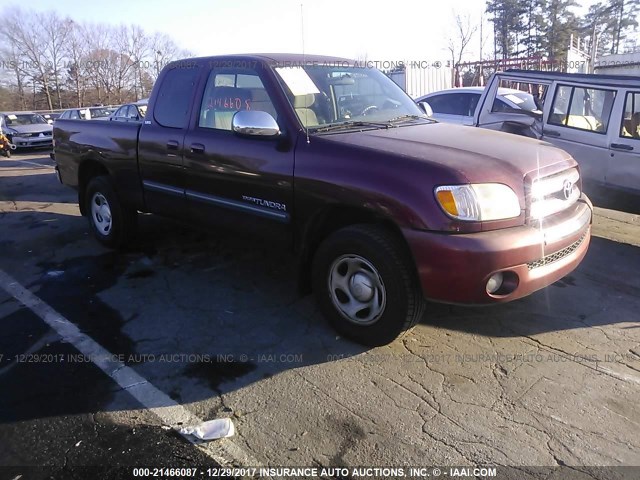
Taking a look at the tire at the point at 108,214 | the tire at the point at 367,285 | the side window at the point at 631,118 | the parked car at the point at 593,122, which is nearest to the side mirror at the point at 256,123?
the tire at the point at 367,285

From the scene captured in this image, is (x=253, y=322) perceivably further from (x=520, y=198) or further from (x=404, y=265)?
(x=520, y=198)

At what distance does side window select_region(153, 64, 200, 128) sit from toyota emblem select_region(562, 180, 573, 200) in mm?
3135

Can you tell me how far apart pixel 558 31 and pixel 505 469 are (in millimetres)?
48246

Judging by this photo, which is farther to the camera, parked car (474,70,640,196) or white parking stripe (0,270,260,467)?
parked car (474,70,640,196)

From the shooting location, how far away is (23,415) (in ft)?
9.71

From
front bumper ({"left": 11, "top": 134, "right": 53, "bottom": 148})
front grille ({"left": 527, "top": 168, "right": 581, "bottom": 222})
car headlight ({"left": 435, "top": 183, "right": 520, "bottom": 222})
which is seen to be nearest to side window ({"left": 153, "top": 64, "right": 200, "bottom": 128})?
car headlight ({"left": 435, "top": 183, "right": 520, "bottom": 222})

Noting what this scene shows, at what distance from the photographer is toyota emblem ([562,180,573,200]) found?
364 cm

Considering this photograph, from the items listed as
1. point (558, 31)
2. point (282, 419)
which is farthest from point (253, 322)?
point (558, 31)

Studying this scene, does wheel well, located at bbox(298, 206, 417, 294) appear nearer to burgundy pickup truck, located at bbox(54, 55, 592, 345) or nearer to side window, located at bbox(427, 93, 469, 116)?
burgundy pickup truck, located at bbox(54, 55, 592, 345)

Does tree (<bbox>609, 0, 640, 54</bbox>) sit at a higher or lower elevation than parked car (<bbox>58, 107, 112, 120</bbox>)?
higher

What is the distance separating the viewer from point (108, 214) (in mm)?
5711

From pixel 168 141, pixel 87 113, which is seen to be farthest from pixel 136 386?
pixel 87 113

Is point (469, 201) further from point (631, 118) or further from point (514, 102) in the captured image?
point (514, 102)

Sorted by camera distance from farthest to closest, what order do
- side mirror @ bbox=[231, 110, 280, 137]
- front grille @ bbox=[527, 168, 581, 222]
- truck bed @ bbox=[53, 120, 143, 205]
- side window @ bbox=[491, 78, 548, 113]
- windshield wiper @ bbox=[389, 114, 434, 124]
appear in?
1. side window @ bbox=[491, 78, 548, 113]
2. truck bed @ bbox=[53, 120, 143, 205]
3. windshield wiper @ bbox=[389, 114, 434, 124]
4. side mirror @ bbox=[231, 110, 280, 137]
5. front grille @ bbox=[527, 168, 581, 222]
